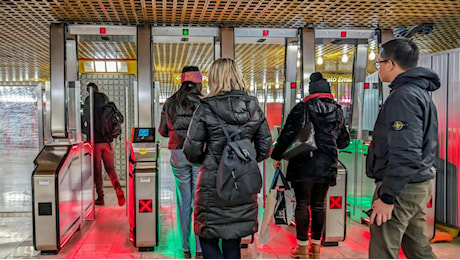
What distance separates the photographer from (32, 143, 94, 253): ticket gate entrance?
11.8 ft

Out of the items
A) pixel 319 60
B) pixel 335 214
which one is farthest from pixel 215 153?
pixel 319 60

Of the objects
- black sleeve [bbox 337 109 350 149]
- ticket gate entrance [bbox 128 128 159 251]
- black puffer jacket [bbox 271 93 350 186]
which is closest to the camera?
black puffer jacket [bbox 271 93 350 186]

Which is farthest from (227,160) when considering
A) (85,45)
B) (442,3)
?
(85,45)

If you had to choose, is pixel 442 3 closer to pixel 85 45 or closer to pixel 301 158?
pixel 301 158

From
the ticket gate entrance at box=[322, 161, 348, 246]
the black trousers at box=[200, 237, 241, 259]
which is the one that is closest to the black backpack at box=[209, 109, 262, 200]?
the black trousers at box=[200, 237, 241, 259]

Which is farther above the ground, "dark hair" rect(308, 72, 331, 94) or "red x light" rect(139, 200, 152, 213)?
"dark hair" rect(308, 72, 331, 94)

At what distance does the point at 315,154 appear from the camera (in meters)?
3.30

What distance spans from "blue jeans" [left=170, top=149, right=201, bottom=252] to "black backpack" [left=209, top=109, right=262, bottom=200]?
118cm

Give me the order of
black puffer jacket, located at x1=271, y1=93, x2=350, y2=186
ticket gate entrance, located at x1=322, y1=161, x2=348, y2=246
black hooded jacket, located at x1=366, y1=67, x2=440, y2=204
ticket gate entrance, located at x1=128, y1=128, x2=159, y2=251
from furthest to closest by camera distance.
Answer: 1. ticket gate entrance, located at x1=322, y1=161, x2=348, y2=246
2. ticket gate entrance, located at x1=128, y1=128, x2=159, y2=251
3. black puffer jacket, located at x1=271, y1=93, x2=350, y2=186
4. black hooded jacket, located at x1=366, y1=67, x2=440, y2=204

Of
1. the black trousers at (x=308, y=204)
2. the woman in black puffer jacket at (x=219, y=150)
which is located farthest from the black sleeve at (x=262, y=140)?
the black trousers at (x=308, y=204)

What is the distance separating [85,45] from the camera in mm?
6289

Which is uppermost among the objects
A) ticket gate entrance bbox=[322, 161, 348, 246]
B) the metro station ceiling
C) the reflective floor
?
the metro station ceiling

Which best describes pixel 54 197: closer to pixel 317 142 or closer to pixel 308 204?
pixel 308 204

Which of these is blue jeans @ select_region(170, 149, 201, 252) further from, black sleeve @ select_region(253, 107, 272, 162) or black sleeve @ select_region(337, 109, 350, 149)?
black sleeve @ select_region(337, 109, 350, 149)
